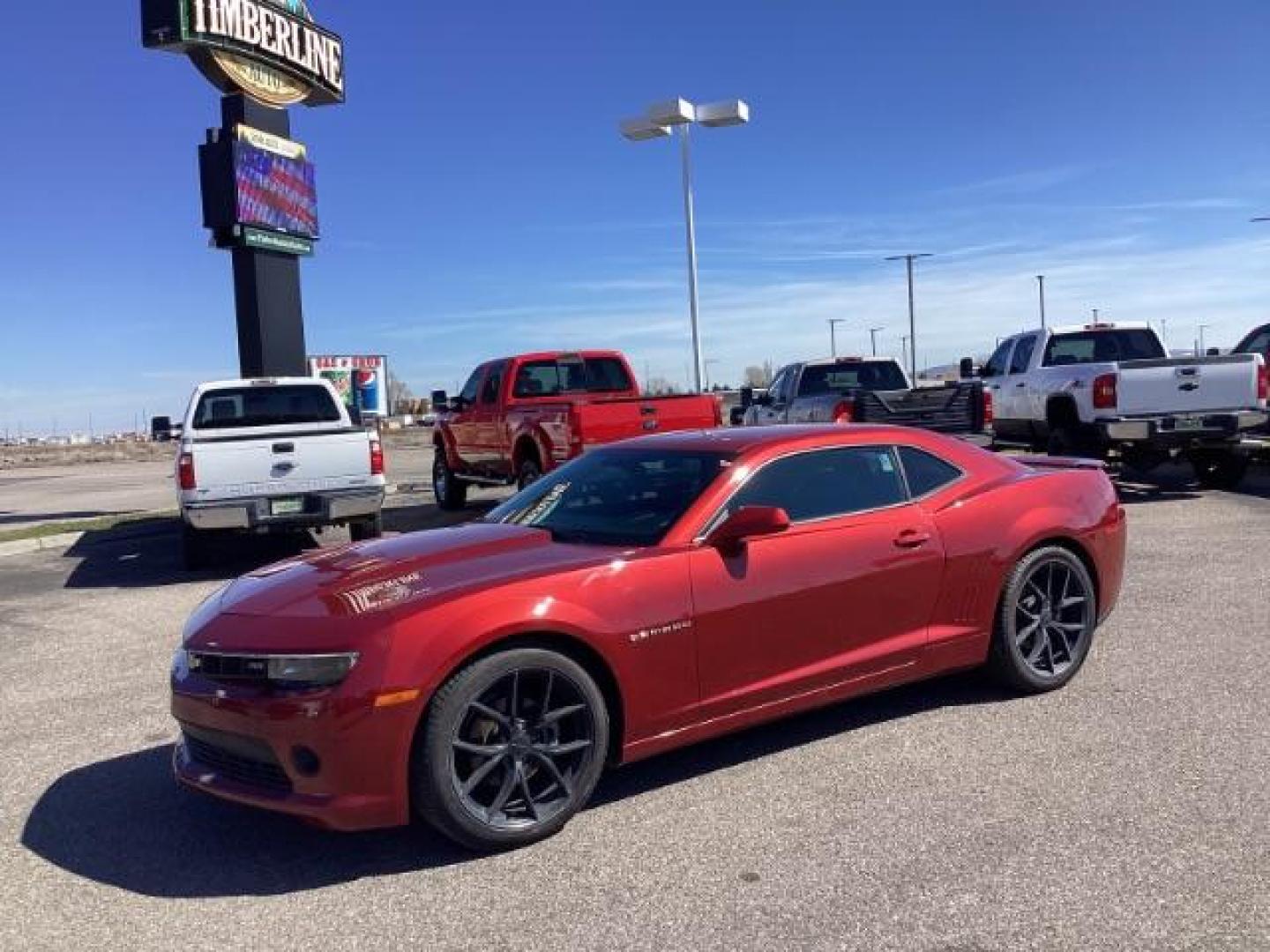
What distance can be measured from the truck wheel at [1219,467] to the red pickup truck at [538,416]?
6366 mm

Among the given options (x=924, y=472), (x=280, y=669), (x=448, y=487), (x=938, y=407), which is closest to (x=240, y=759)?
(x=280, y=669)

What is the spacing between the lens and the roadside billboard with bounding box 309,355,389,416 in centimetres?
4059

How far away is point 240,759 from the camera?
387 centimetres

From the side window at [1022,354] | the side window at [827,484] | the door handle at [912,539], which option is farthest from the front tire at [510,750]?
the side window at [1022,354]

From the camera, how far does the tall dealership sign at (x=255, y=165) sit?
16109 millimetres

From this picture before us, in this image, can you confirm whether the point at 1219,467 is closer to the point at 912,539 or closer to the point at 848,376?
the point at 848,376

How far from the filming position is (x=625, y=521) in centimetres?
472

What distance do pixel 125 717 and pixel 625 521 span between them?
3057mm

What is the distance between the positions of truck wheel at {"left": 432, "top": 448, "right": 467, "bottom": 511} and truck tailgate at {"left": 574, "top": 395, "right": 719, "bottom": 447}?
497 centimetres

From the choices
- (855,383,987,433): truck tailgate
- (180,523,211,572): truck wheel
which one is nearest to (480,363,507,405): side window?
(180,523,211,572): truck wheel

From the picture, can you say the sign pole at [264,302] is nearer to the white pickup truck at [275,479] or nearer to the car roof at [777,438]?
the white pickup truck at [275,479]

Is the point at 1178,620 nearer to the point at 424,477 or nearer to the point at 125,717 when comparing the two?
the point at 125,717

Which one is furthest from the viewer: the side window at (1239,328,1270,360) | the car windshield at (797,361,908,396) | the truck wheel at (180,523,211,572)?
the car windshield at (797,361,908,396)

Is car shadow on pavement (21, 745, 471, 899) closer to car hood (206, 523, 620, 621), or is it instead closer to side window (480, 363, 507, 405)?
car hood (206, 523, 620, 621)
